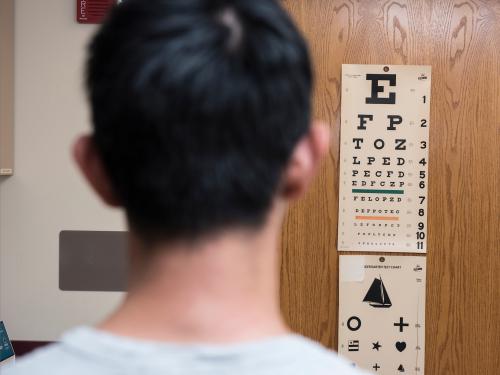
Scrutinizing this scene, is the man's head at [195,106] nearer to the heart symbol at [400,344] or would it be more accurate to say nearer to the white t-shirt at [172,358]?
the white t-shirt at [172,358]

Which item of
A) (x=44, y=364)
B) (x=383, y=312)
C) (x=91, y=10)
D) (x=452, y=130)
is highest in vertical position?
(x=91, y=10)

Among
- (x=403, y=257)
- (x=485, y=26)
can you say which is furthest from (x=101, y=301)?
(x=485, y=26)

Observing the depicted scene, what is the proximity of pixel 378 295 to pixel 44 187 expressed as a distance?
1150 millimetres

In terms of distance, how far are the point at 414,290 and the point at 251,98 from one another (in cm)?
180

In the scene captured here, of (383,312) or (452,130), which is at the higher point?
(452,130)

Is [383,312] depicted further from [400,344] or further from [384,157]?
[384,157]

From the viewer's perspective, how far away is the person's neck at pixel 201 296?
51cm

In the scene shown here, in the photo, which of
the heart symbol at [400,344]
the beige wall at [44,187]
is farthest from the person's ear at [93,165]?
the heart symbol at [400,344]

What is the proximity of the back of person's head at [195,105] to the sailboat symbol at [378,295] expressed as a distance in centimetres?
172

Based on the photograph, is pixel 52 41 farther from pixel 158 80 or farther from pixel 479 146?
pixel 158 80

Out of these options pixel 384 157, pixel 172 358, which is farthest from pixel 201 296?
pixel 384 157

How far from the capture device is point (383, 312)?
7.20 ft

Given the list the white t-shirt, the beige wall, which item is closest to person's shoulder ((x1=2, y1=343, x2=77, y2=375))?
the white t-shirt

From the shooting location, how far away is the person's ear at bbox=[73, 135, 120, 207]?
0.56 meters
